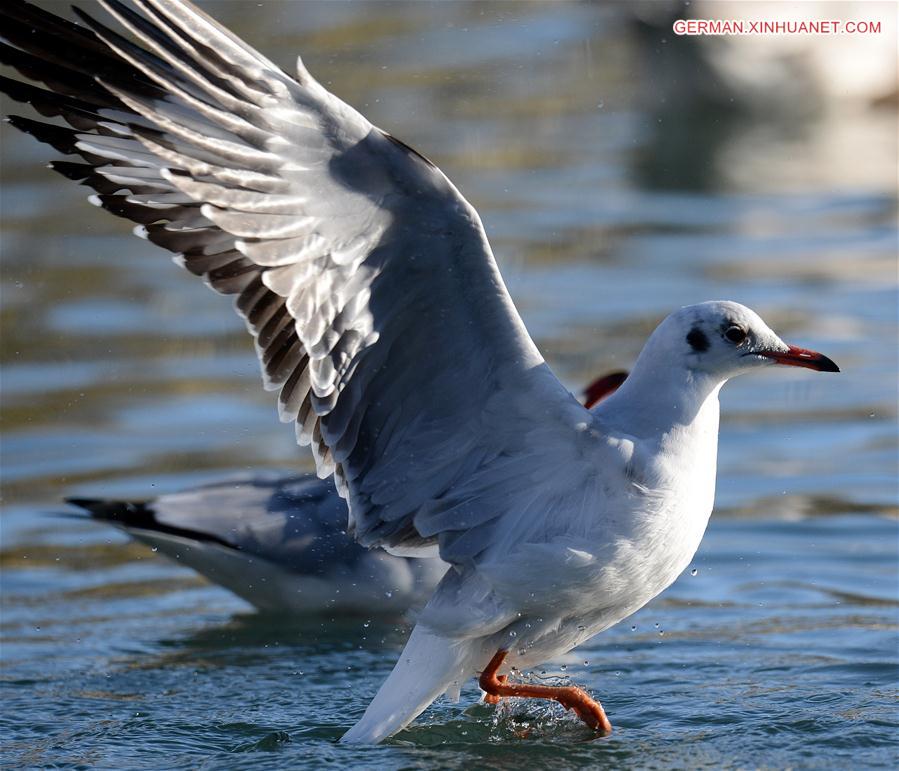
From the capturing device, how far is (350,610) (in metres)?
7.02

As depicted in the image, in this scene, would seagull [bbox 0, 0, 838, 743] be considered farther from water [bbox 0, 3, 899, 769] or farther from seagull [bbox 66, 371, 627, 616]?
seagull [bbox 66, 371, 627, 616]

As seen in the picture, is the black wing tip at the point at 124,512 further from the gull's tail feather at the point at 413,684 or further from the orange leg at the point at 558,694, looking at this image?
the orange leg at the point at 558,694

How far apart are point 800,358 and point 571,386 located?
3.73 m

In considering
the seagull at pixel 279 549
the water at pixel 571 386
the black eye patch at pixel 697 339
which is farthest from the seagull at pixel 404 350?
the seagull at pixel 279 549

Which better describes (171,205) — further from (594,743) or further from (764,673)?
(764,673)

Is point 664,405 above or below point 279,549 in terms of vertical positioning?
above

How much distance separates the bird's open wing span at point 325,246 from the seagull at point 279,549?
4.23 feet

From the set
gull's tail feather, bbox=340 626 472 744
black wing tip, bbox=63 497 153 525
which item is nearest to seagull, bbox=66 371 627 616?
black wing tip, bbox=63 497 153 525

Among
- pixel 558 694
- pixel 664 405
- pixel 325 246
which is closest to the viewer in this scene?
pixel 325 246

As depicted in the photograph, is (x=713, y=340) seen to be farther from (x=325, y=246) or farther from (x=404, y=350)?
(x=325, y=246)

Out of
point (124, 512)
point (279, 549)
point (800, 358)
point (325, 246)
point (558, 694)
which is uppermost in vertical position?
point (325, 246)

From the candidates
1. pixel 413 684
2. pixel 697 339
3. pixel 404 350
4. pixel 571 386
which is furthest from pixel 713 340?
pixel 571 386

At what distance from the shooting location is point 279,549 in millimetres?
6895

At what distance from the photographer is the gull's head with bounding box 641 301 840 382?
535 cm
